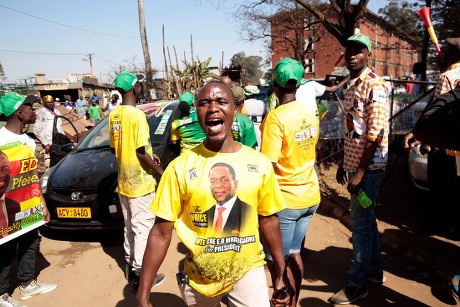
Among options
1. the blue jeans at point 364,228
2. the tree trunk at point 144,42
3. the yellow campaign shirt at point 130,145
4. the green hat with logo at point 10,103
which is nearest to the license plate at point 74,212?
the yellow campaign shirt at point 130,145

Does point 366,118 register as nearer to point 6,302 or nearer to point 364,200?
point 364,200

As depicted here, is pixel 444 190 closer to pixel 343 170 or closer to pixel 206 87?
pixel 343 170

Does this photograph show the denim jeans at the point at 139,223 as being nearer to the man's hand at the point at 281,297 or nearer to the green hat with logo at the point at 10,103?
the green hat with logo at the point at 10,103

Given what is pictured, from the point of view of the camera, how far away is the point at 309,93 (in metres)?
4.03

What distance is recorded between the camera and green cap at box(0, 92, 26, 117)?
3238mm

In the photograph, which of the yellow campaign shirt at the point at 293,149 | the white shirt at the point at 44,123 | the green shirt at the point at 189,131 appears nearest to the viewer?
the yellow campaign shirt at the point at 293,149

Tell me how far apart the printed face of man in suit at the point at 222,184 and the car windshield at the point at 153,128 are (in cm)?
331

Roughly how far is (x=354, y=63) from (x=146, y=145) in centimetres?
210

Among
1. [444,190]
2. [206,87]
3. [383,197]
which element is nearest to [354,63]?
[206,87]

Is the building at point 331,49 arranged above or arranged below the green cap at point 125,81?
above

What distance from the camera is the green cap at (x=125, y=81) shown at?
11.3ft

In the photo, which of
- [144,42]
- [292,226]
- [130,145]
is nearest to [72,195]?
[130,145]

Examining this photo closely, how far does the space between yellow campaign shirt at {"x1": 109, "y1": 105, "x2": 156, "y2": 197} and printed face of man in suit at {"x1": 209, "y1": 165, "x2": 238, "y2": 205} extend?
174cm

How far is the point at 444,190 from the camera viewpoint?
13.3 feet
